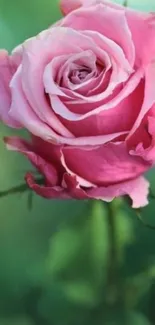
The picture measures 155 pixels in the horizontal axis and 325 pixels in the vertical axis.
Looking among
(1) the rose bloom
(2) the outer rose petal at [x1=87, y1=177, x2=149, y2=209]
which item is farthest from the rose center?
(2) the outer rose petal at [x1=87, y1=177, x2=149, y2=209]

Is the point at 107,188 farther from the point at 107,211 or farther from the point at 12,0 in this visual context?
the point at 12,0

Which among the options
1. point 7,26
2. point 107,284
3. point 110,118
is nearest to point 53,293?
point 107,284

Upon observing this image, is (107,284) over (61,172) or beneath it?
beneath

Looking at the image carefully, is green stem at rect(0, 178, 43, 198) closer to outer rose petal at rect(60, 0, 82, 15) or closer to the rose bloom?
the rose bloom

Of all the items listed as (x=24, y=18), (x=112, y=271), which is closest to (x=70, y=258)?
(x=112, y=271)

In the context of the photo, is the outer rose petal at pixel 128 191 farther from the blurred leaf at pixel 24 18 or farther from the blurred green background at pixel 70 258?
the blurred leaf at pixel 24 18

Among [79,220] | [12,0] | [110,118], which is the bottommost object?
[79,220]

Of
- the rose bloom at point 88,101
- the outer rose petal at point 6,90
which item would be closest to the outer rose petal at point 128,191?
the rose bloom at point 88,101
